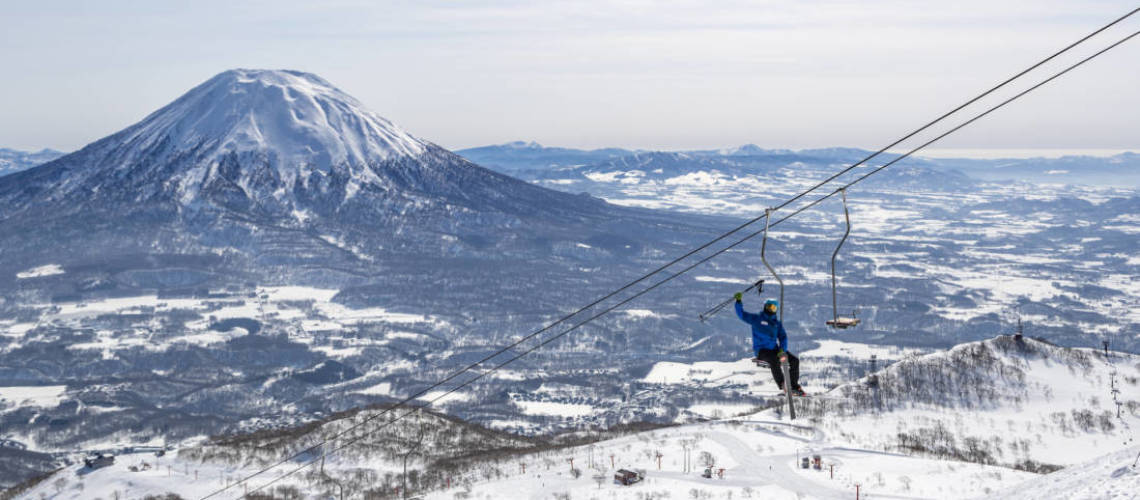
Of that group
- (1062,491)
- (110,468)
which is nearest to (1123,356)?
(1062,491)

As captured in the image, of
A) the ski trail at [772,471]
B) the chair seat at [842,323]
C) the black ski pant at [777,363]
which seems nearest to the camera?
the chair seat at [842,323]

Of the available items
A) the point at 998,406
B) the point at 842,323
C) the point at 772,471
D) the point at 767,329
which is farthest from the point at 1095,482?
the point at 998,406

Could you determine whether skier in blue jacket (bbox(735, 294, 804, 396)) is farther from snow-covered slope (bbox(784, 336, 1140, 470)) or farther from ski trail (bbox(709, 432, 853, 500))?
snow-covered slope (bbox(784, 336, 1140, 470))

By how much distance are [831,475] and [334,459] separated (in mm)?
43586

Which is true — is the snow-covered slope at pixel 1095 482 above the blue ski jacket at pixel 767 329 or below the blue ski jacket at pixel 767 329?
below

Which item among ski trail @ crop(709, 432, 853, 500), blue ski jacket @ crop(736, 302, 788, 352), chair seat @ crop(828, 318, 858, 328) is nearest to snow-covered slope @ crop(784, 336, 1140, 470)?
ski trail @ crop(709, 432, 853, 500)

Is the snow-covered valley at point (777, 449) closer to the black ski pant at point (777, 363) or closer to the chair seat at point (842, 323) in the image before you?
the black ski pant at point (777, 363)

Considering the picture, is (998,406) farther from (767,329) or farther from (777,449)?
(767,329)

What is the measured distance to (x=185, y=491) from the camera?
76125 mm

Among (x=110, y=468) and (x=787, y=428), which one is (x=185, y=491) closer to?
(x=110, y=468)

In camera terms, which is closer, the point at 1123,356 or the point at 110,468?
the point at 110,468

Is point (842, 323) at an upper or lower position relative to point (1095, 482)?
upper

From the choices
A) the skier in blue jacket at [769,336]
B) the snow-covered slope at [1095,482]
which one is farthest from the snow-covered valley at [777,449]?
the skier in blue jacket at [769,336]

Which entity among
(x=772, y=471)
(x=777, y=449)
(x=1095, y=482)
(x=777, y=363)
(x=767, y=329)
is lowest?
(x=777, y=449)
